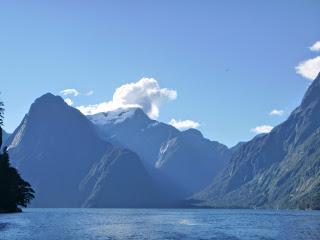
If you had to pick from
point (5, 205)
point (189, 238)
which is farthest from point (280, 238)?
point (5, 205)

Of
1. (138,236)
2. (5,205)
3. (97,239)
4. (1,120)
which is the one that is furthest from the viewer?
(5,205)

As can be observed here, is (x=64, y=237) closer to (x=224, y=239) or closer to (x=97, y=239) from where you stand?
(x=97, y=239)

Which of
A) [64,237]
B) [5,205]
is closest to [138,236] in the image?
[64,237]

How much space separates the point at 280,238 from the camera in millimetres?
112375

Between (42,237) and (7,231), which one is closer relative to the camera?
(42,237)

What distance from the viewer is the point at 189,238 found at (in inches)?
4247

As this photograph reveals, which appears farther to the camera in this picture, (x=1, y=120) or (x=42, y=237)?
(x=1, y=120)

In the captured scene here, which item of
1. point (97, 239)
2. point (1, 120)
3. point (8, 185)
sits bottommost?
point (97, 239)

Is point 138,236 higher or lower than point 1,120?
lower

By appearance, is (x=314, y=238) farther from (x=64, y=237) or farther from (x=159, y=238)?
(x=64, y=237)

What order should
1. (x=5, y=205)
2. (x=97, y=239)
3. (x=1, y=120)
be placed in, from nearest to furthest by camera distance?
(x=97, y=239)
(x=1, y=120)
(x=5, y=205)

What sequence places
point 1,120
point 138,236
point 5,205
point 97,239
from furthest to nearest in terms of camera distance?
point 5,205, point 1,120, point 138,236, point 97,239

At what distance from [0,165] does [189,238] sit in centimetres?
9629

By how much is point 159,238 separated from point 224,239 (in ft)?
40.6
